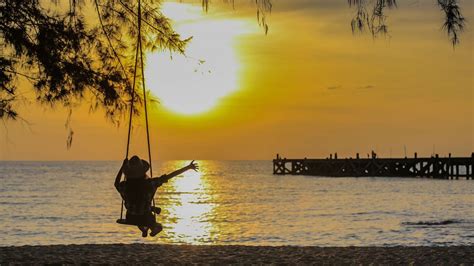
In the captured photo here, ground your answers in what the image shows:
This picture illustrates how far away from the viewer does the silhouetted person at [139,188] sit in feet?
25.8

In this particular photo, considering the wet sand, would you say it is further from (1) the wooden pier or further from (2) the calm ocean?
(1) the wooden pier

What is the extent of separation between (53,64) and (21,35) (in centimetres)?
52

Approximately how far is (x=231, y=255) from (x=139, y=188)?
687cm

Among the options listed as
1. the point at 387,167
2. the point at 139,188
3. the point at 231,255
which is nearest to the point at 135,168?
the point at 139,188

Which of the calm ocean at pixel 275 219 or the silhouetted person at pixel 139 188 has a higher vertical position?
the silhouetted person at pixel 139 188

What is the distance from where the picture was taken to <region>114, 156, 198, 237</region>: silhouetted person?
7855mm

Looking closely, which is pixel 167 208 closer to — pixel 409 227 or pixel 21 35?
pixel 409 227

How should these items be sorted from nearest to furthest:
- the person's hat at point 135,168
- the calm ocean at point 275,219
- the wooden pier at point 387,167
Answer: the person's hat at point 135,168 < the calm ocean at point 275,219 < the wooden pier at point 387,167

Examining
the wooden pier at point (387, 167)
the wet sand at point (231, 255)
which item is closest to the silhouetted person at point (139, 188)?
the wet sand at point (231, 255)

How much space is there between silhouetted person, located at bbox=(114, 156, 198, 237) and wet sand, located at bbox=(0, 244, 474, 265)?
5.52 m

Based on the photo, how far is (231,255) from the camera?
14.5 metres

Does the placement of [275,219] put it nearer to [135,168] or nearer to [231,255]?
[231,255]

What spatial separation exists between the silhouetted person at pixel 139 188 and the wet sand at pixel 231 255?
18.1 ft

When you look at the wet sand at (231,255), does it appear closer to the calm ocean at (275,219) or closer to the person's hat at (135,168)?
the person's hat at (135,168)
